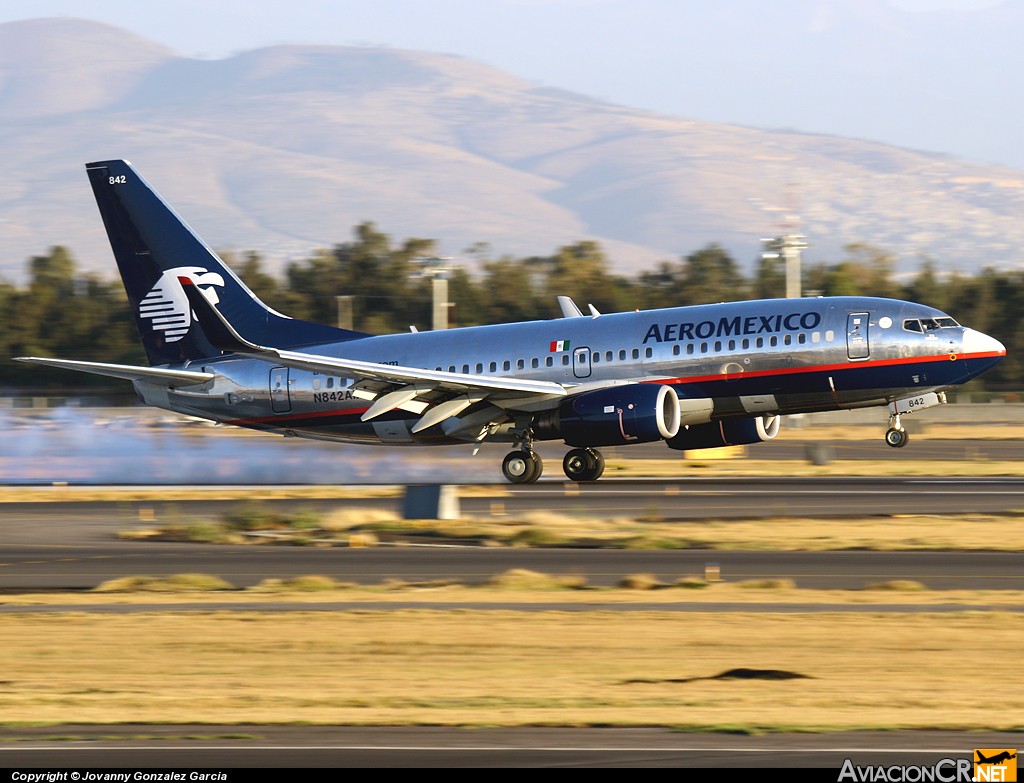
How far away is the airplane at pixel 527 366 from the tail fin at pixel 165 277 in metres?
0.04

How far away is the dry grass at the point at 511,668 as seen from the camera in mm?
13117

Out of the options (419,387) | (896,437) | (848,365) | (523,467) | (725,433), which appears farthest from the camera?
(523,467)

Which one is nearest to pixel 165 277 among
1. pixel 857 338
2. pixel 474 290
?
pixel 857 338

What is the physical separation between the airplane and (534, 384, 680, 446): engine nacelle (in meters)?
0.04

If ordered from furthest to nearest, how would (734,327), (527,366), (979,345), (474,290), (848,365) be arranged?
(474,290)
(527,366)
(734,327)
(979,345)
(848,365)

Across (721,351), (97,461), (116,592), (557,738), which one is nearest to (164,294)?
(97,461)

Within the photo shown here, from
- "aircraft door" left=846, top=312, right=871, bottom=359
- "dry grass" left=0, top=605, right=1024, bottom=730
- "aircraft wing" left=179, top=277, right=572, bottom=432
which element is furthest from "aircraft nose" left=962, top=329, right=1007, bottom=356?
"dry grass" left=0, top=605, right=1024, bottom=730

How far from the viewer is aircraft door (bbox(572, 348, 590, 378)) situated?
36.1 metres

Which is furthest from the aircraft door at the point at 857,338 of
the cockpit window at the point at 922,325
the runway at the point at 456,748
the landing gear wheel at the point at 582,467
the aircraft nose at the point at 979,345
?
the runway at the point at 456,748

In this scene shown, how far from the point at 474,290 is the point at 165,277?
84.8 meters

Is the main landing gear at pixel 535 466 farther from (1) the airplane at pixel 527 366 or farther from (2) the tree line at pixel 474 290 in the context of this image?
(2) the tree line at pixel 474 290

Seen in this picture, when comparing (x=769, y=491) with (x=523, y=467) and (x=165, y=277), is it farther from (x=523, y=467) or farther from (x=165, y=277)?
(x=165, y=277)

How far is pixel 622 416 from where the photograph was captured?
34219mm

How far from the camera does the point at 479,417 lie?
36.5 metres
